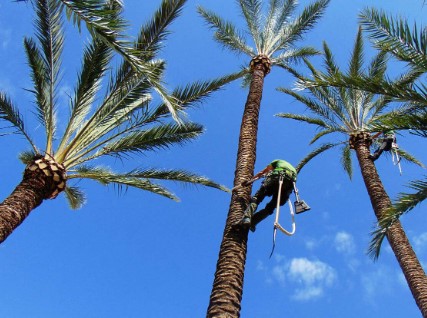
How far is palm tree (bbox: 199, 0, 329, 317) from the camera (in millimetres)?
5871

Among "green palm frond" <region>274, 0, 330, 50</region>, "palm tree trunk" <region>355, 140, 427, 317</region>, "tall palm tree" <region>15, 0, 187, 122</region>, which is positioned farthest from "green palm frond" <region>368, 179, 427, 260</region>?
"green palm frond" <region>274, 0, 330, 50</region>

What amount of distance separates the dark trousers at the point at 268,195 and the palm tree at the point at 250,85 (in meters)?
0.17

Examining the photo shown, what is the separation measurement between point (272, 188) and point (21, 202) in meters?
4.31

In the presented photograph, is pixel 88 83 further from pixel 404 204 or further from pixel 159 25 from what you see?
pixel 404 204

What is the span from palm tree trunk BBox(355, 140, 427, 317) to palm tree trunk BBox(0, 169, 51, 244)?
6689 mm

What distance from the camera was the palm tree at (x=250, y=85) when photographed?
5.87m

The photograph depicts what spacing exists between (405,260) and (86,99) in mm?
7934

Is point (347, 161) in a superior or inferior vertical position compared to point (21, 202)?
superior

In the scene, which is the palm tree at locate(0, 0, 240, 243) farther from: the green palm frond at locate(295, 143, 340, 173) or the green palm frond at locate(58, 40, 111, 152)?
the green palm frond at locate(295, 143, 340, 173)

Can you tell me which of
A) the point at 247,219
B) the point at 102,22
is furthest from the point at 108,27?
the point at 247,219

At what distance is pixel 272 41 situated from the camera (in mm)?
15141

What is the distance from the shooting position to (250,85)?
10992mm

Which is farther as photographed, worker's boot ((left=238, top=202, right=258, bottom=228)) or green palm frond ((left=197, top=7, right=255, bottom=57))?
green palm frond ((left=197, top=7, right=255, bottom=57))

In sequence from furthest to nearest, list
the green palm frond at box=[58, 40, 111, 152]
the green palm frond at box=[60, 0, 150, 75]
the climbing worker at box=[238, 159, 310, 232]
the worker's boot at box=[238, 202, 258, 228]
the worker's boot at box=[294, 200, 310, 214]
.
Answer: the green palm frond at box=[58, 40, 111, 152] → the climbing worker at box=[238, 159, 310, 232] → the worker's boot at box=[294, 200, 310, 214] → the worker's boot at box=[238, 202, 258, 228] → the green palm frond at box=[60, 0, 150, 75]
